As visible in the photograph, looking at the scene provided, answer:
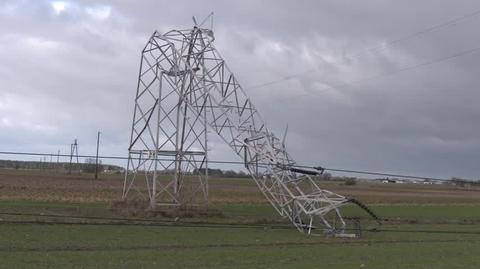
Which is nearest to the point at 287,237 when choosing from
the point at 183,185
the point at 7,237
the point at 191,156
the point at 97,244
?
the point at 97,244

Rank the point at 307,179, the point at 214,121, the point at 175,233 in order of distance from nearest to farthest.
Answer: the point at 175,233 < the point at 307,179 < the point at 214,121

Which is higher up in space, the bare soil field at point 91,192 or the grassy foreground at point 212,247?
the bare soil field at point 91,192

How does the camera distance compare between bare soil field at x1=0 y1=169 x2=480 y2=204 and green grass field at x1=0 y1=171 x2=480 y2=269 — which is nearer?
green grass field at x1=0 y1=171 x2=480 y2=269

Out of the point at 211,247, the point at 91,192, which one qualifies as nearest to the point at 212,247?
the point at 211,247

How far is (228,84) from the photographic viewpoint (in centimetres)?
4131

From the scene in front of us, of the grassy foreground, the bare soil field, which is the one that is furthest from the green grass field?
the bare soil field

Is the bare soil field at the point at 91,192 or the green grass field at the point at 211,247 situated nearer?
the green grass field at the point at 211,247

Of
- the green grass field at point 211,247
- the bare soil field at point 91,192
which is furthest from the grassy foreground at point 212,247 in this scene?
the bare soil field at point 91,192

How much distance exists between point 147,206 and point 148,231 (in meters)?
13.9

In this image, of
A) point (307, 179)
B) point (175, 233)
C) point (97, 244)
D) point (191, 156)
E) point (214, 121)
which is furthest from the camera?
point (191, 156)

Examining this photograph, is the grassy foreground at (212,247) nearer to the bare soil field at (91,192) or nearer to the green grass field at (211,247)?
the green grass field at (211,247)

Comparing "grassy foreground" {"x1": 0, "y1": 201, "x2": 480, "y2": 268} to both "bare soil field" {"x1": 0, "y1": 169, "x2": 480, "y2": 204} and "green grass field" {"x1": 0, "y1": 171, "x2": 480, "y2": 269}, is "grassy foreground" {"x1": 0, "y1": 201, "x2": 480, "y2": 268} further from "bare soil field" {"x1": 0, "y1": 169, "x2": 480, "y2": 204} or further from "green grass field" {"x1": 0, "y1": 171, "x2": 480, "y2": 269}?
"bare soil field" {"x1": 0, "y1": 169, "x2": 480, "y2": 204}

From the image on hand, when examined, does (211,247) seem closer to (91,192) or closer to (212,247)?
(212,247)

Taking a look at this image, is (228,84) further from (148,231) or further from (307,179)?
(148,231)
